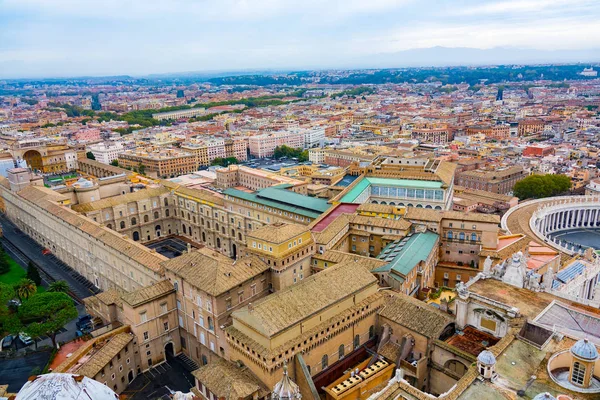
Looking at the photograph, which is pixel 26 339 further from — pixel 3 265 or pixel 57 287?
pixel 3 265

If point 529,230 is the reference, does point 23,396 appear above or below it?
above

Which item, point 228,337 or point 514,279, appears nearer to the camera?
point 228,337

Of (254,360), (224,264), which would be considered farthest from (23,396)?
(224,264)

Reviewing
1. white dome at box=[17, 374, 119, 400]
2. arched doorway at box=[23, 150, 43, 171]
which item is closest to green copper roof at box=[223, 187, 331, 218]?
white dome at box=[17, 374, 119, 400]

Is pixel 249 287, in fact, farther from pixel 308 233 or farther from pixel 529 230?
pixel 529 230

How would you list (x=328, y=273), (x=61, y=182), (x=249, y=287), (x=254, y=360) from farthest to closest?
(x=61, y=182) < (x=249, y=287) < (x=328, y=273) < (x=254, y=360)

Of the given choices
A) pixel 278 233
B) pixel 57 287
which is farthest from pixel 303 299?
pixel 57 287

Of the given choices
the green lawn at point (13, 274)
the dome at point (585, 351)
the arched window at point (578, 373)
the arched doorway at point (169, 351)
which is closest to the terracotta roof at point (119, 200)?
the green lawn at point (13, 274)
